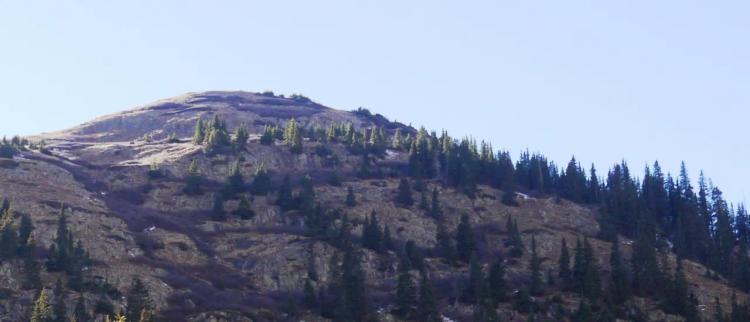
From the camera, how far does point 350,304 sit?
110 meters

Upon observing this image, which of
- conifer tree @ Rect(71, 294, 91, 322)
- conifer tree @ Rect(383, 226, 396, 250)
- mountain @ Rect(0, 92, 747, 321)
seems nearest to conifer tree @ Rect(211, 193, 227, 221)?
mountain @ Rect(0, 92, 747, 321)

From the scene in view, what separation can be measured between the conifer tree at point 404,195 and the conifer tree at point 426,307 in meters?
52.9

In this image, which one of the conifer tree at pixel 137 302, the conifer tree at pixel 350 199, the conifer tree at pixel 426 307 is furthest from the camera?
the conifer tree at pixel 350 199

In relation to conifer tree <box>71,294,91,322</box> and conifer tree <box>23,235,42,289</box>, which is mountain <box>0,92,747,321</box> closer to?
conifer tree <box>23,235,42,289</box>

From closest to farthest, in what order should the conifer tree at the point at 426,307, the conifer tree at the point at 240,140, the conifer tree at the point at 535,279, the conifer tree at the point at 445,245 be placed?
the conifer tree at the point at 426,307
the conifer tree at the point at 535,279
the conifer tree at the point at 445,245
the conifer tree at the point at 240,140

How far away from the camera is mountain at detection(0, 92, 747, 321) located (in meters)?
112

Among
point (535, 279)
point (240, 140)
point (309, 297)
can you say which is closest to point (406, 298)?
point (309, 297)

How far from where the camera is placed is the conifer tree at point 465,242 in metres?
143

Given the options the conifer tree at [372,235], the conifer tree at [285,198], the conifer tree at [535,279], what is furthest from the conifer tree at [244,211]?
the conifer tree at [535,279]

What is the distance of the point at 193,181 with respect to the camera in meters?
165

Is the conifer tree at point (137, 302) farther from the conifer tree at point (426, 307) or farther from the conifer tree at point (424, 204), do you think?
the conifer tree at point (424, 204)

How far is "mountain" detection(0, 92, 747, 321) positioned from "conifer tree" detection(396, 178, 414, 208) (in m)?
0.54

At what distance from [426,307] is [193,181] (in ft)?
231

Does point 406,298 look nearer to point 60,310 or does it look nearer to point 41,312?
point 60,310
